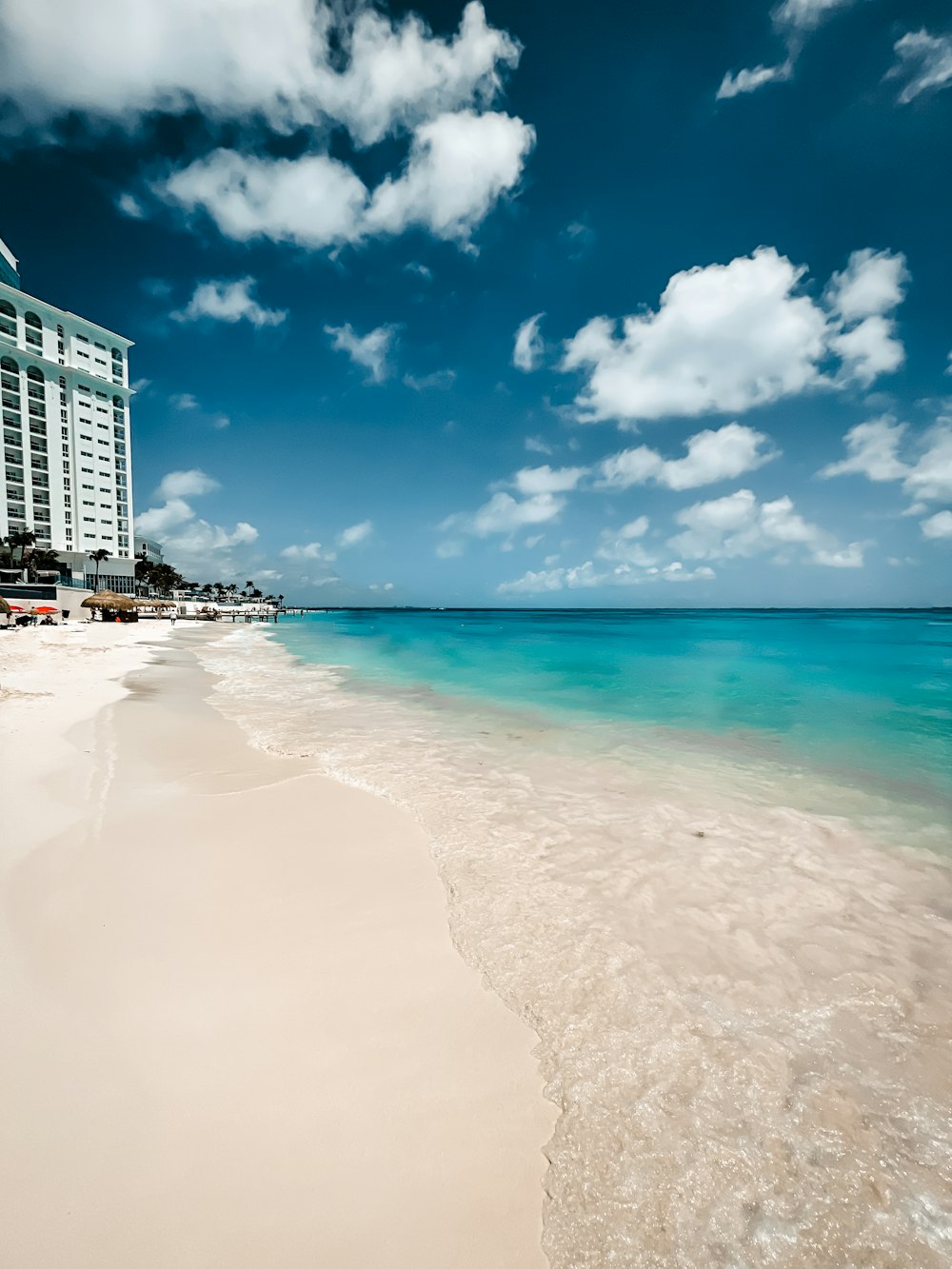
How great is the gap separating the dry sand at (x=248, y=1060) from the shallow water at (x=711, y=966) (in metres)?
0.42

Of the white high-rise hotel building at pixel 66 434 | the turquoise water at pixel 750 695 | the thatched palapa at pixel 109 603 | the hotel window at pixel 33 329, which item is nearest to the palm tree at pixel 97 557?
the white high-rise hotel building at pixel 66 434

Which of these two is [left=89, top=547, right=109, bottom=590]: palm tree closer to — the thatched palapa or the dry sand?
the thatched palapa

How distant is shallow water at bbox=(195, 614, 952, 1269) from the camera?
2.65 meters

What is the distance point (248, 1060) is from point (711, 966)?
3.72 meters

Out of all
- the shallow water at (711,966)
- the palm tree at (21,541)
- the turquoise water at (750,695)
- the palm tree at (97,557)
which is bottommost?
the turquoise water at (750,695)

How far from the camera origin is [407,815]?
738cm

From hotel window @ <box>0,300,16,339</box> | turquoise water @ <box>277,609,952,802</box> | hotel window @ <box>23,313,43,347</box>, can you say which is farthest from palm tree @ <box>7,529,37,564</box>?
turquoise water @ <box>277,609,952,802</box>

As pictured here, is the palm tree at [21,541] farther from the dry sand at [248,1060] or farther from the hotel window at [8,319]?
the dry sand at [248,1060]

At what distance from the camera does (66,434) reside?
278ft

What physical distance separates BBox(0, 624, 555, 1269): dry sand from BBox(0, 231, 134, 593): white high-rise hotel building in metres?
95.0

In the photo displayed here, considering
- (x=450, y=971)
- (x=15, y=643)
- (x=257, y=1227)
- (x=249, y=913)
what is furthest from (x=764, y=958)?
(x=15, y=643)

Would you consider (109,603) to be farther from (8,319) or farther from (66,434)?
(8,319)

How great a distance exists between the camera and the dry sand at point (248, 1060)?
7.94ft

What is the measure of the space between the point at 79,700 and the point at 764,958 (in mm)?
16146
